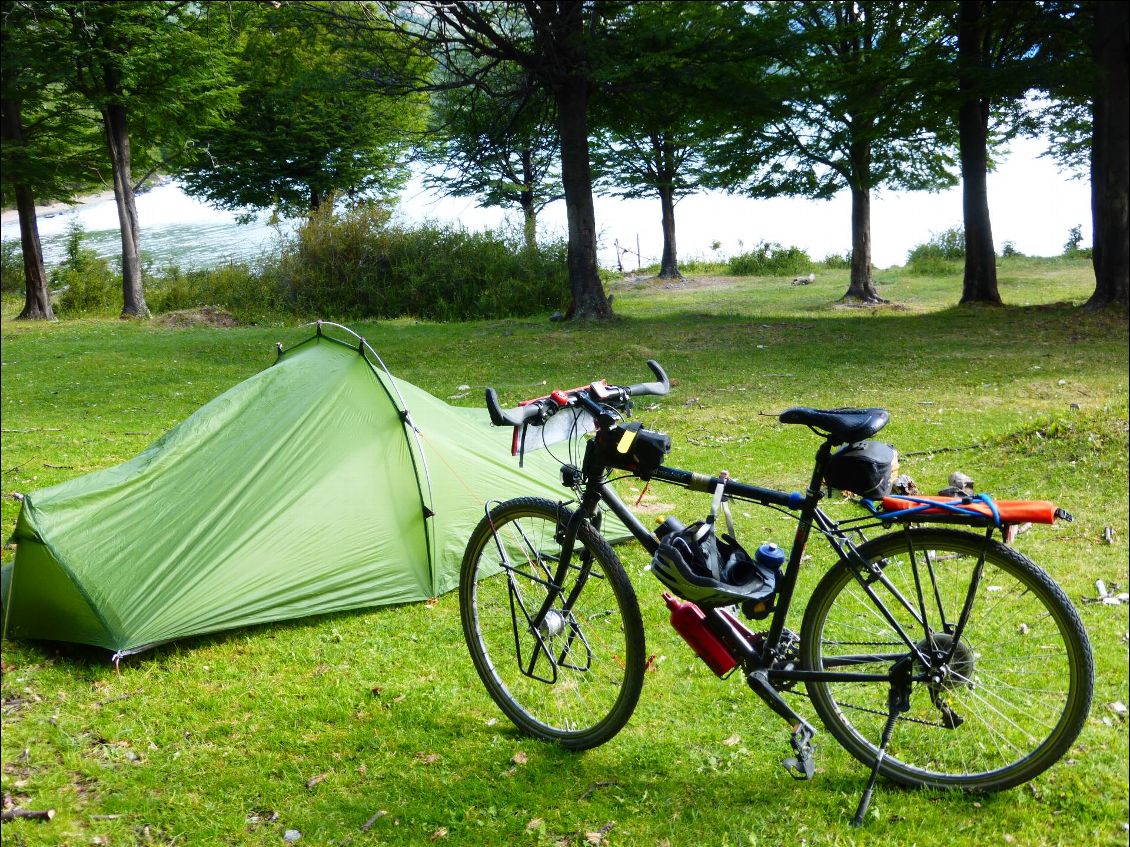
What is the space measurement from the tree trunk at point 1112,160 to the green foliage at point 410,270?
10.7 meters

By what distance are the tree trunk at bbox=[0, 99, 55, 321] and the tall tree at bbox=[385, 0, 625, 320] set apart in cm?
1087

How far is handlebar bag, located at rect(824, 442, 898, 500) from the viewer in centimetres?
268

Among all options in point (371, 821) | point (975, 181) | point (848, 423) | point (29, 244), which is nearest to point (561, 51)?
point (975, 181)

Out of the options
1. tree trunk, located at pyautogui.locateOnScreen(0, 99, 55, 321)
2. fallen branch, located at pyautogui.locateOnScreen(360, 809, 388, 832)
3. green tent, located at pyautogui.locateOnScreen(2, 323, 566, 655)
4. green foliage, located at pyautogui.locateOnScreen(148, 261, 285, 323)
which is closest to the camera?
fallen branch, located at pyautogui.locateOnScreen(360, 809, 388, 832)

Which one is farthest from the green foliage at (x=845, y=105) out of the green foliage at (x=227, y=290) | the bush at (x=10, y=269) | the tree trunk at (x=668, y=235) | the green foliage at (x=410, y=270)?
the bush at (x=10, y=269)

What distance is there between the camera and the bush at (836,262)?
28922 millimetres

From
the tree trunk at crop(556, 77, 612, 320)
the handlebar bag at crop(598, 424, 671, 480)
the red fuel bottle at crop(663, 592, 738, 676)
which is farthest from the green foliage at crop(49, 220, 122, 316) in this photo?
the red fuel bottle at crop(663, 592, 738, 676)

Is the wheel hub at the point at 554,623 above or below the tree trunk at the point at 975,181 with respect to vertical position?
below

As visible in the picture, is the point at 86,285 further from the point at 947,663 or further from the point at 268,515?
the point at 947,663

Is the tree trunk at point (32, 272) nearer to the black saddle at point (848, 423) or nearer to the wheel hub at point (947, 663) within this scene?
the black saddle at point (848, 423)

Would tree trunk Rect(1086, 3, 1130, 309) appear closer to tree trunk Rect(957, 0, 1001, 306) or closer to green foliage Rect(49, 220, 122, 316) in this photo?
tree trunk Rect(957, 0, 1001, 306)

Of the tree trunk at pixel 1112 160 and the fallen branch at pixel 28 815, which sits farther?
the tree trunk at pixel 1112 160

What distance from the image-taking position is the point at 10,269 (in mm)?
29266

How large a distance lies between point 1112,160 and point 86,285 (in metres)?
24.2
